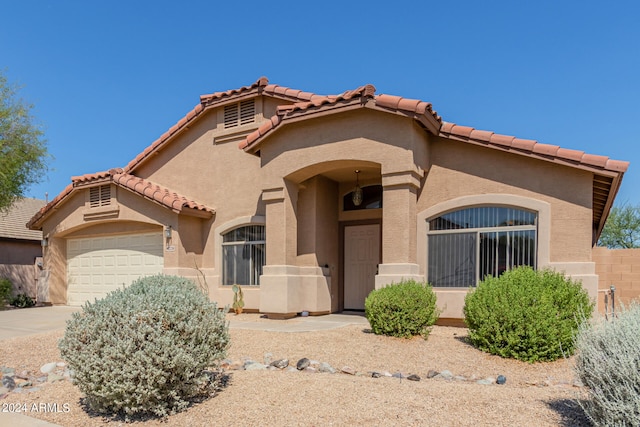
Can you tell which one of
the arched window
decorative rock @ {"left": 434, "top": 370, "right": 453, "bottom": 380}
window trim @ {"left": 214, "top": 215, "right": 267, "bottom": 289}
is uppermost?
the arched window

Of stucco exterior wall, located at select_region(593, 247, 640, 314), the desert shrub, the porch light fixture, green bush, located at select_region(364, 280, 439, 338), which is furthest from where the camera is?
stucco exterior wall, located at select_region(593, 247, 640, 314)

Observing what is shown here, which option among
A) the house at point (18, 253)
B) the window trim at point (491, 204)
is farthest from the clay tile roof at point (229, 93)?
the house at point (18, 253)

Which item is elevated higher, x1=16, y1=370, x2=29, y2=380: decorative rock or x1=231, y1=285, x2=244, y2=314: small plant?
x1=231, y1=285, x2=244, y2=314: small plant

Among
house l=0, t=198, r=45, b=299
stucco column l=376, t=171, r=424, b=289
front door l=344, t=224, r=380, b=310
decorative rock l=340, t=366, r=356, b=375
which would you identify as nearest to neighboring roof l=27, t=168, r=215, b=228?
A: front door l=344, t=224, r=380, b=310

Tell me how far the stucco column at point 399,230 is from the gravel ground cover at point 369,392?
1.81 metres

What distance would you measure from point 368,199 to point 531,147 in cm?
449

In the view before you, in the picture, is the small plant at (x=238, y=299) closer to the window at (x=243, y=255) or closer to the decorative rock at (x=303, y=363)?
the window at (x=243, y=255)

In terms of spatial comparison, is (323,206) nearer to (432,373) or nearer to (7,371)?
(432,373)

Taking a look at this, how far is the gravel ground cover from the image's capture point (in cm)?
444

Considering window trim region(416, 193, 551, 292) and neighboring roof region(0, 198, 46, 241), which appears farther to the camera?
neighboring roof region(0, 198, 46, 241)

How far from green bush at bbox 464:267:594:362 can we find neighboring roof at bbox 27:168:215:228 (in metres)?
8.48

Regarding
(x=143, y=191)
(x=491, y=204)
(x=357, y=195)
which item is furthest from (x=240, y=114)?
(x=491, y=204)

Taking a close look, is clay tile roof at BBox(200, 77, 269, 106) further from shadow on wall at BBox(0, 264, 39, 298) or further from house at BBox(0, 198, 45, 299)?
shadow on wall at BBox(0, 264, 39, 298)

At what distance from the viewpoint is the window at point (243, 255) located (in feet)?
41.9
